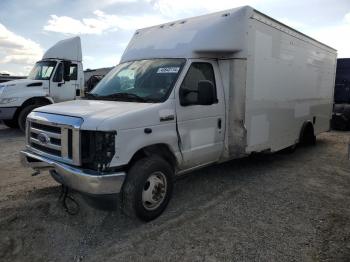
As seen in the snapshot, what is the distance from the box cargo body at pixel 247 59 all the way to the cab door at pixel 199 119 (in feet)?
0.56

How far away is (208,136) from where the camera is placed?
212 inches

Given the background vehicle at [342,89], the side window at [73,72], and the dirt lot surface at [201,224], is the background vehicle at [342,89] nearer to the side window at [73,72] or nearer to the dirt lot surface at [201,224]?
the dirt lot surface at [201,224]

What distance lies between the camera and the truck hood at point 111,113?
3898 millimetres

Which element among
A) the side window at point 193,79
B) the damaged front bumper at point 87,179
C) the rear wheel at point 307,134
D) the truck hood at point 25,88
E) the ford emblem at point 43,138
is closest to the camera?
the damaged front bumper at point 87,179

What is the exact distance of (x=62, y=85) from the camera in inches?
491

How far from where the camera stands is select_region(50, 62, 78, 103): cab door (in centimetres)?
1229

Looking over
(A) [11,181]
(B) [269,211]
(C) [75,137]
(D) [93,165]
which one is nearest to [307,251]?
(B) [269,211]

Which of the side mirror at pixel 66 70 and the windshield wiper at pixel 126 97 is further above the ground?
the side mirror at pixel 66 70

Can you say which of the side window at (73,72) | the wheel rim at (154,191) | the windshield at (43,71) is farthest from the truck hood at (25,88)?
the wheel rim at (154,191)

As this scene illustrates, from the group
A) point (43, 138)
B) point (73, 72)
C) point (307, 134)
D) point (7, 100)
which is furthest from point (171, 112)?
point (73, 72)

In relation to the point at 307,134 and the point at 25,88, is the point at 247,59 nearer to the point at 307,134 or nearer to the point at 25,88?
the point at 307,134

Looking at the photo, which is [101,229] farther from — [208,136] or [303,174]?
[303,174]

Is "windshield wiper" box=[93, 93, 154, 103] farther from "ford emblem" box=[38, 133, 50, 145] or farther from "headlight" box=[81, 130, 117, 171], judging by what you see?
"ford emblem" box=[38, 133, 50, 145]

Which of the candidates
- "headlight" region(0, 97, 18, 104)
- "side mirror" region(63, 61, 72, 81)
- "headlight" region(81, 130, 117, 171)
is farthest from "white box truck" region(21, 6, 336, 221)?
"headlight" region(0, 97, 18, 104)
